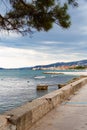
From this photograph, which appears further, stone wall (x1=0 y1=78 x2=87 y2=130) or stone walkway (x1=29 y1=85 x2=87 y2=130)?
stone walkway (x1=29 y1=85 x2=87 y2=130)

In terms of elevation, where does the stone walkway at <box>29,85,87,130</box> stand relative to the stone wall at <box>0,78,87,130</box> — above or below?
below

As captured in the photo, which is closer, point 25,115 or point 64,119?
point 25,115

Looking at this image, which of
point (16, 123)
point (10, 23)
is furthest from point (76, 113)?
point (10, 23)

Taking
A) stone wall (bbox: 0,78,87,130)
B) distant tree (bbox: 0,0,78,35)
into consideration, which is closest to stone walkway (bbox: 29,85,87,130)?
stone wall (bbox: 0,78,87,130)

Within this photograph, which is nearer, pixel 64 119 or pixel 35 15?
pixel 35 15

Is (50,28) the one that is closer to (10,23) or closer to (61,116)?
(10,23)

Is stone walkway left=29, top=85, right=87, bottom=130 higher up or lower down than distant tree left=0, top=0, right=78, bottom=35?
lower down

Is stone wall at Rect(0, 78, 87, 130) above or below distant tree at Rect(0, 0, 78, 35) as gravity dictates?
below

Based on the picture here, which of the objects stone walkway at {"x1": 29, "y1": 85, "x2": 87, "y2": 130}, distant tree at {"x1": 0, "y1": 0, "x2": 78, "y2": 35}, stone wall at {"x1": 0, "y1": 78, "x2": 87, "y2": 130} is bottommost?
stone walkway at {"x1": 29, "y1": 85, "x2": 87, "y2": 130}

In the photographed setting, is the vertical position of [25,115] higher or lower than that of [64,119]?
higher

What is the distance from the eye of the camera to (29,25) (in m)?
7.94

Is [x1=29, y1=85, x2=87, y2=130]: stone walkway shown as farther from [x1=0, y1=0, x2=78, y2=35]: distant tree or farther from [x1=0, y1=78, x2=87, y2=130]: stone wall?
[x1=0, y1=0, x2=78, y2=35]: distant tree

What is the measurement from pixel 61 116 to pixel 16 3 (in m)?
4.58

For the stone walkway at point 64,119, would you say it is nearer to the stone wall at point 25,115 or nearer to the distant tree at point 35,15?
the stone wall at point 25,115
